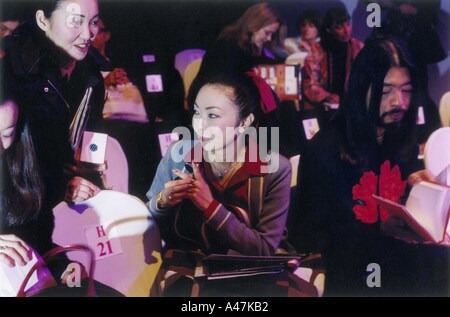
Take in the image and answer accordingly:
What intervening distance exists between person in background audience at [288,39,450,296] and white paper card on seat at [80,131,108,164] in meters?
0.90

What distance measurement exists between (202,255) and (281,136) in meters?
0.65

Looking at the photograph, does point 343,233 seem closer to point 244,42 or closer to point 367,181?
point 367,181

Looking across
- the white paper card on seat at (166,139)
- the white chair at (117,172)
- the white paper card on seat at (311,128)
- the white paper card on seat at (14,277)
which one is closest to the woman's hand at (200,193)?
the white paper card on seat at (166,139)

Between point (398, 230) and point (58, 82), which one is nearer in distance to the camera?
point (58, 82)

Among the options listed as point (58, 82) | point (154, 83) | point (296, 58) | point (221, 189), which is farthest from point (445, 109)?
point (58, 82)

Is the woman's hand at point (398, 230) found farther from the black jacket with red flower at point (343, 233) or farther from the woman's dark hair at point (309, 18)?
the woman's dark hair at point (309, 18)

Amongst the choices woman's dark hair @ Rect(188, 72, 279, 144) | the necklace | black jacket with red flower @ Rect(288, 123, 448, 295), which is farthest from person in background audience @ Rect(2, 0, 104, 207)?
black jacket with red flower @ Rect(288, 123, 448, 295)

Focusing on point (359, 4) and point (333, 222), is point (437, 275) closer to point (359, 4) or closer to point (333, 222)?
point (333, 222)

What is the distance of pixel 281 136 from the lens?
278cm

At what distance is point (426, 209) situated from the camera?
2.79 metres

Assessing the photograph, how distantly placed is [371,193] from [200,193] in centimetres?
78

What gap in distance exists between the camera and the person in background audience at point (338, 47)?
2.77 m

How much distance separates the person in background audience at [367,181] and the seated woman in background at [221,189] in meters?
0.14

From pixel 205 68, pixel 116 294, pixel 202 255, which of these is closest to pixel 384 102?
pixel 205 68
